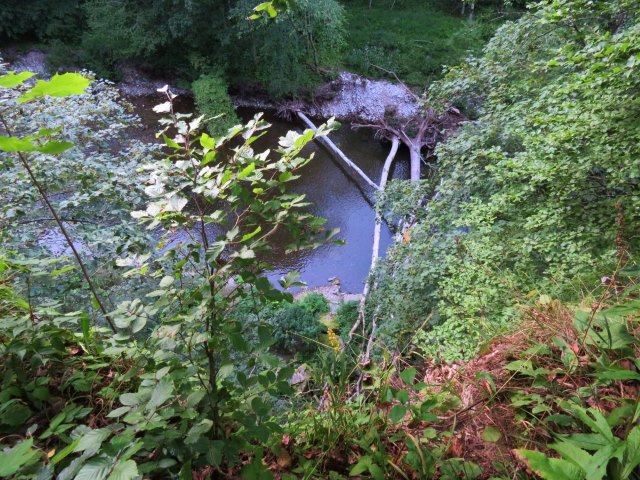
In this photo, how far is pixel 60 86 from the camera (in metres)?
0.68

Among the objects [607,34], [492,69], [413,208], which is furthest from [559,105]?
[413,208]

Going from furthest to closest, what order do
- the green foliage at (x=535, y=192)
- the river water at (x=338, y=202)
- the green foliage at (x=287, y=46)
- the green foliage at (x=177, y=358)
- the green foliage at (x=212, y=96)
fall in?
the green foliage at (x=212, y=96) → the green foliage at (x=287, y=46) → the river water at (x=338, y=202) → the green foliage at (x=535, y=192) → the green foliage at (x=177, y=358)

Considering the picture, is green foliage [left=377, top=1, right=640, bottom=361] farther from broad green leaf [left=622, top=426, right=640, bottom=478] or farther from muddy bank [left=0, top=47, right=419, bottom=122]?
muddy bank [left=0, top=47, right=419, bottom=122]

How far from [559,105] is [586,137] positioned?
2.11ft

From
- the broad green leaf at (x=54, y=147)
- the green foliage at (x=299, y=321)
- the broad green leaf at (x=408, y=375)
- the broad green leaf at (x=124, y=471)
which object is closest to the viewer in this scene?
the broad green leaf at (x=54, y=147)

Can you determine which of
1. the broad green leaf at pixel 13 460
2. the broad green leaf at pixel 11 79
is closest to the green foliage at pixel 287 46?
the broad green leaf at pixel 11 79

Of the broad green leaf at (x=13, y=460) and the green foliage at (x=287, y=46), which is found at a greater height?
the green foliage at (x=287, y=46)

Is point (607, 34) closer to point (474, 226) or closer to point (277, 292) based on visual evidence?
point (474, 226)

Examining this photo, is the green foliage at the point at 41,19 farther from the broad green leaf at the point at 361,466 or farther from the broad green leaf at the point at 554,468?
the broad green leaf at the point at 554,468

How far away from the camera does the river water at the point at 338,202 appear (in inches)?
319

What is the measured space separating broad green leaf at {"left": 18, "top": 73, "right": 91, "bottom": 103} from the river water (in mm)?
6077

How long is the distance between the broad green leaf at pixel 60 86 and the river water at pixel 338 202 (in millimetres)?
6077

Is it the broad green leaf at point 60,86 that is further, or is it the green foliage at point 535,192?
the green foliage at point 535,192

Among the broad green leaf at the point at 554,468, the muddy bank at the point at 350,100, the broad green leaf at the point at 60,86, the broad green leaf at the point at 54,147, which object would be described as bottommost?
the muddy bank at the point at 350,100
